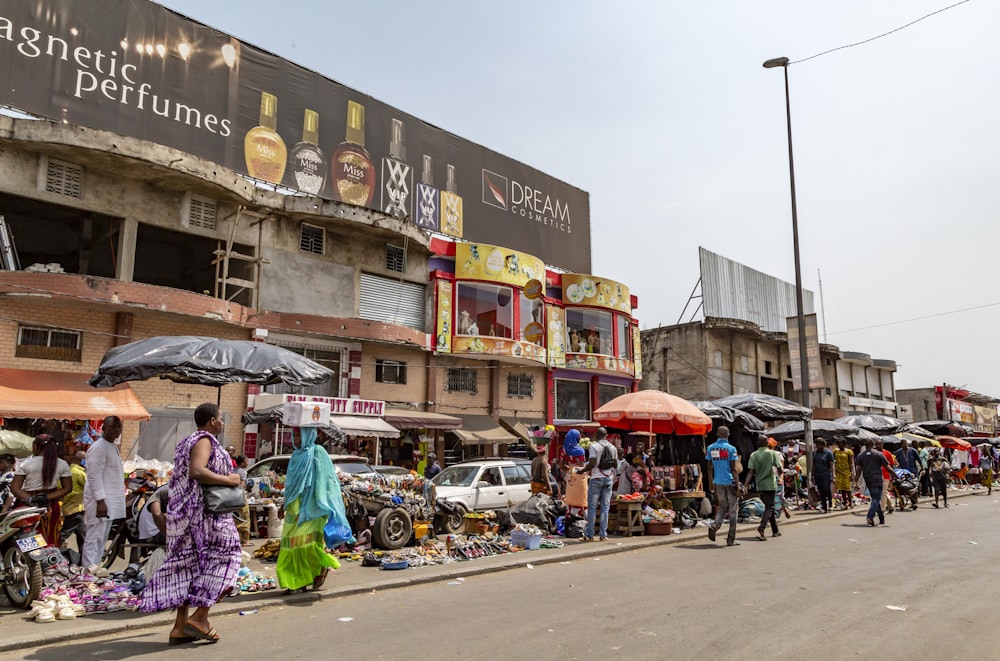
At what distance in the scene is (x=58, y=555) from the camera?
7.34 meters

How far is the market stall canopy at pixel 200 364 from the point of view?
9.62 meters

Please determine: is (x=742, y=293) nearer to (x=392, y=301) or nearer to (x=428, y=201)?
(x=428, y=201)

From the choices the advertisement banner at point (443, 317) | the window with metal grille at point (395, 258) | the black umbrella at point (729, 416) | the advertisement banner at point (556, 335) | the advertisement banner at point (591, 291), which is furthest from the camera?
the advertisement banner at point (591, 291)

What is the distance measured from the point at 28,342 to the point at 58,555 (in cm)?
1348

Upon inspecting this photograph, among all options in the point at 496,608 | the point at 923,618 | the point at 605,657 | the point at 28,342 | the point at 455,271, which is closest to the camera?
the point at 605,657

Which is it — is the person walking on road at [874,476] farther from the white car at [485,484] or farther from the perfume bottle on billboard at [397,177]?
the perfume bottle on billboard at [397,177]

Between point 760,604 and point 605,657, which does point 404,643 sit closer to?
point 605,657

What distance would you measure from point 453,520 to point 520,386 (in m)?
17.5

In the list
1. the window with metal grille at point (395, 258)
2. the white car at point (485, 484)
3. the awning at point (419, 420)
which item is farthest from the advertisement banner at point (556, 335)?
the white car at point (485, 484)

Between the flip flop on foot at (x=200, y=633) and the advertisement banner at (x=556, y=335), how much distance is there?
2593cm

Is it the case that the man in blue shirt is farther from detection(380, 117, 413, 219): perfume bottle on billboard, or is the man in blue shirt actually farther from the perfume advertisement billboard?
detection(380, 117, 413, 219): perfume bottle on billboard

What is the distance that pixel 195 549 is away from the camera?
575 centimetres

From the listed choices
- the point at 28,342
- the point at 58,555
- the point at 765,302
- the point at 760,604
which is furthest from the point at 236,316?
the point at 765,302

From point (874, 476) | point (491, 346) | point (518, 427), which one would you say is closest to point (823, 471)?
point (874, 476)
